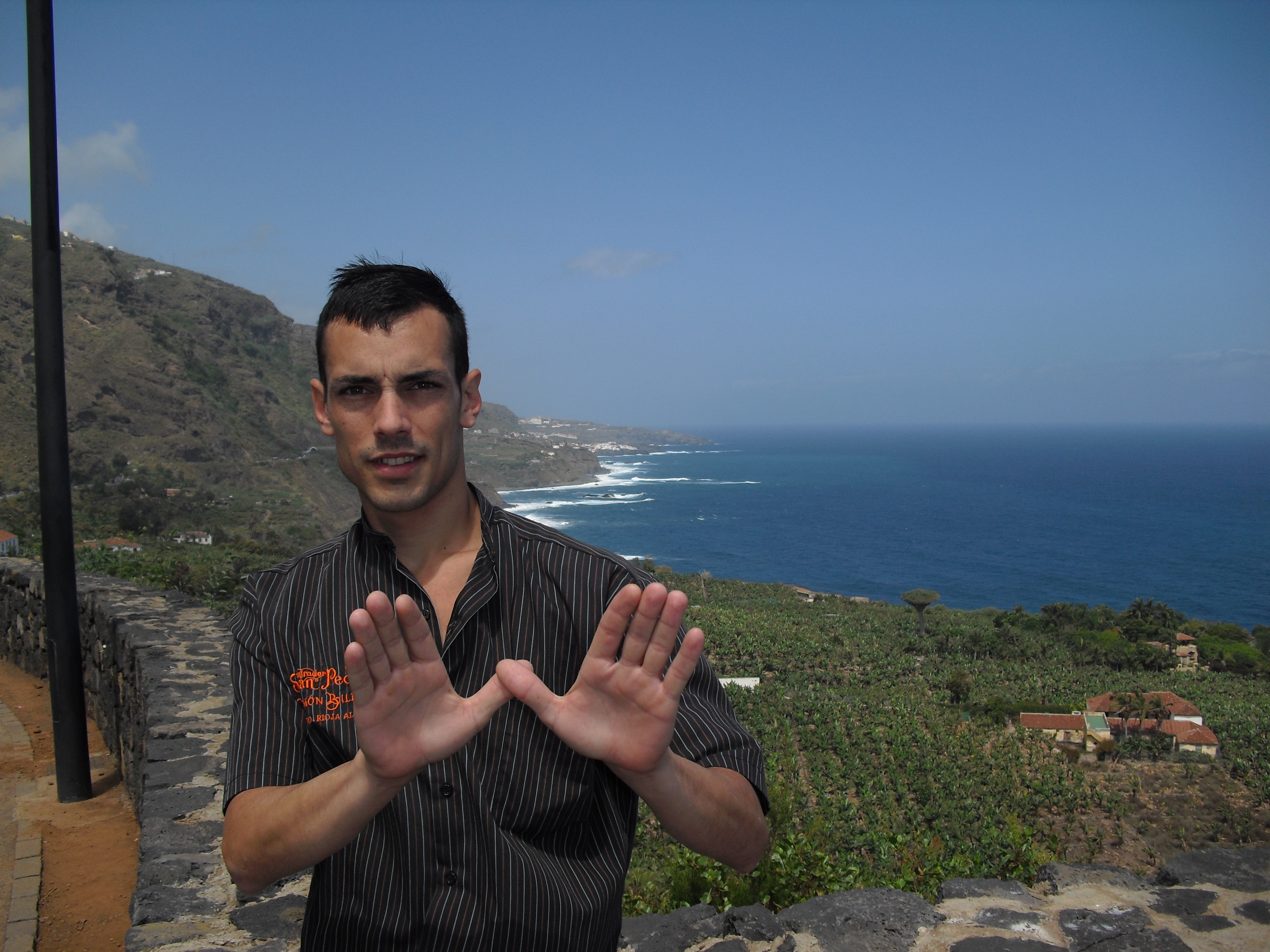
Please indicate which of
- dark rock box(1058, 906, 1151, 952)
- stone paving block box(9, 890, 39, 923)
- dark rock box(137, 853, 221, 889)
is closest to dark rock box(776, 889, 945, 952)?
dark rock box(1058, 906, 1151, 952)

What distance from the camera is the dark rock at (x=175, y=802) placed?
2.78 meters

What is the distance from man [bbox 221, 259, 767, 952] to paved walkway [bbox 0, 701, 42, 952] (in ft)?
7.98

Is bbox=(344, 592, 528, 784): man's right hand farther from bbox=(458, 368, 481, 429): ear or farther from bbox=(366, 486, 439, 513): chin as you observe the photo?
bbox=(458, 368, 481, 429): ear

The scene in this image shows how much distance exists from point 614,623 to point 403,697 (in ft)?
1.05

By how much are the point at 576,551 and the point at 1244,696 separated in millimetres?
29308

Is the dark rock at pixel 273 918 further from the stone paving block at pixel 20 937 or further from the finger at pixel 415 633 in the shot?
the finger at pixel 415 633

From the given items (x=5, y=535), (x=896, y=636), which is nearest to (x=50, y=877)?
(x=5, y=535)

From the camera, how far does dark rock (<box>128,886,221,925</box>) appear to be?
7.34ft

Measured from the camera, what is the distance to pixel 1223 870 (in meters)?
2.89

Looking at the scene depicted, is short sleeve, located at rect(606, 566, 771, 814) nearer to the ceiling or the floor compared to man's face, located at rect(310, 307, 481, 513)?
nearer to the floor

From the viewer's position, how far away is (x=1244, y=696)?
23.5 m

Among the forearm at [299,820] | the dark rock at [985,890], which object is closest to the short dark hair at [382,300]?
the forearm at [299,820]

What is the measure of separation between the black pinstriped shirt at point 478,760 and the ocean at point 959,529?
34.4 meters

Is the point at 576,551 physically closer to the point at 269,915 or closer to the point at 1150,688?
the point at 269,915
